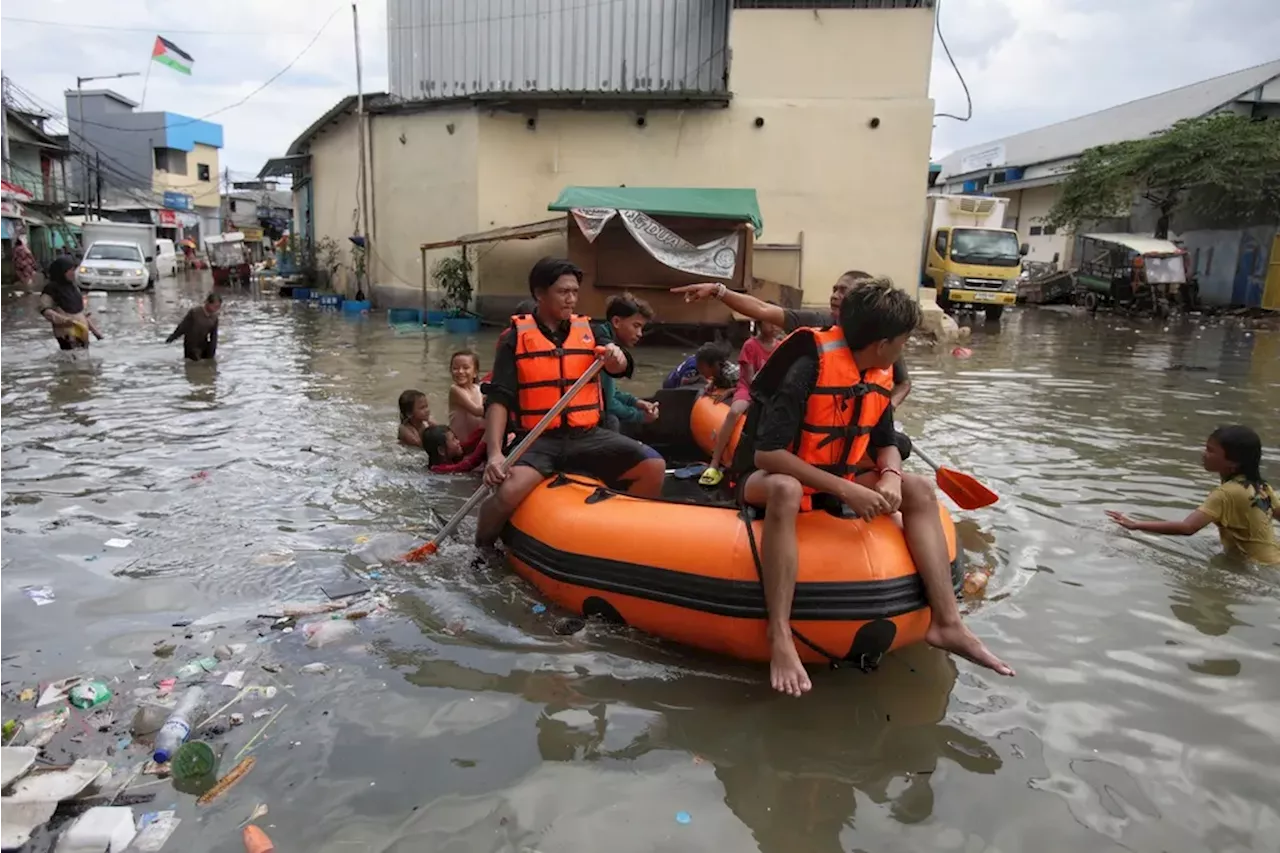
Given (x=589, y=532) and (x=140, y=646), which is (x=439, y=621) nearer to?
(x=589, y=532)

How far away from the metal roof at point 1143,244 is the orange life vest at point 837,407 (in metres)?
22.6

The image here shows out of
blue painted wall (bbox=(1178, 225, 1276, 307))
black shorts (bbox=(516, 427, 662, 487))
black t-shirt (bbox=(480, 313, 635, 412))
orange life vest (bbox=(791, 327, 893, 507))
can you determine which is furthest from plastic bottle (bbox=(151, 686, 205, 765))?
blue painted wall (bbox=(1178, 225, 1276, 307))

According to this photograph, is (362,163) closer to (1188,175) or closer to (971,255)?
(971,255)

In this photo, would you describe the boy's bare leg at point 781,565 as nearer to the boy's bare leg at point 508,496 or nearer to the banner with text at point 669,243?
the boy's bare leg at point 508,496

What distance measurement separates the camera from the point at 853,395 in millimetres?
3393

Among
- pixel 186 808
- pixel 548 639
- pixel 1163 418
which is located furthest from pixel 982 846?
pixel 1163 418

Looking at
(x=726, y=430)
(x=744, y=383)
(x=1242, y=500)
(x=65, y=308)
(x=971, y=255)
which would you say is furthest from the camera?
(x=971, y=255)

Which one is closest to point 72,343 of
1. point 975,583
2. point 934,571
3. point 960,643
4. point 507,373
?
point 507,373

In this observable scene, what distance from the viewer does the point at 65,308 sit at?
36.0ft

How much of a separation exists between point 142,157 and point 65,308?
40.5m

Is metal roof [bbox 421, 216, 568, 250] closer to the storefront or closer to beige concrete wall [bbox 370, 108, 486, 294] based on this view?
beige concrete wall [bbox 370, 108, 486, 294]

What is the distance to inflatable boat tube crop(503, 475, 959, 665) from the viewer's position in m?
3.32

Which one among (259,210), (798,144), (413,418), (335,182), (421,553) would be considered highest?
(259,210)

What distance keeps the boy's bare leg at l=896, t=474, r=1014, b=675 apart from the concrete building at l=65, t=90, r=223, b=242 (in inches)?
1819
